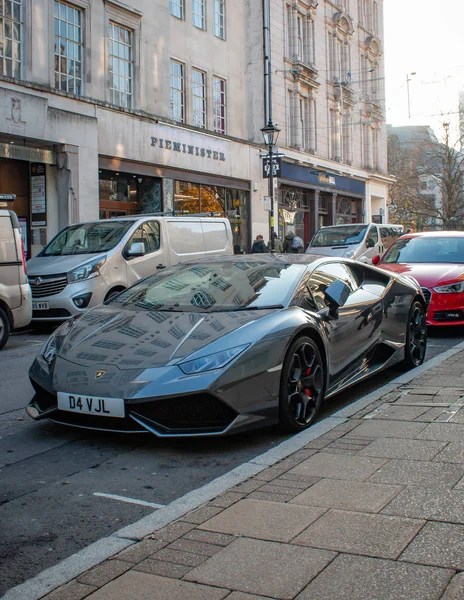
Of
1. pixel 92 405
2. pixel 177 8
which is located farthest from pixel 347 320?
pixel 177 8

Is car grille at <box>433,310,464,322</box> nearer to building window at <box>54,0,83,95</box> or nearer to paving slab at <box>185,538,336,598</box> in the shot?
paving slab at <box>185,538,336,598</box>

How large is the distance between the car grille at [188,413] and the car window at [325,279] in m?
1.52

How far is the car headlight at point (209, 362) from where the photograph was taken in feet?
15.2

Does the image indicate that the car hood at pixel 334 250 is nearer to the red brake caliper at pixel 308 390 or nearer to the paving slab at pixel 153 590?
the red brake caliper at pixel 308 390

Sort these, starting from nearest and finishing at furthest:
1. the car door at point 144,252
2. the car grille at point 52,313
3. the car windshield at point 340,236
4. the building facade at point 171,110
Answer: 1. the car grille at point 52,313
2. the car door at point 144,252
3. the building facade at point 171,110
4. the car windshield at point 340,236

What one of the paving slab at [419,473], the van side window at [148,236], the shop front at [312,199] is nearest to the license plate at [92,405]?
the paving slab at [419,473]

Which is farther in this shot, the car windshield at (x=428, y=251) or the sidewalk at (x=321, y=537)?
the car windshield at (x=428, y=251)

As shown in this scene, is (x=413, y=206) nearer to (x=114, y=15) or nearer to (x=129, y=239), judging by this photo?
(x=114, y=15)

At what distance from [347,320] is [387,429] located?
127cm

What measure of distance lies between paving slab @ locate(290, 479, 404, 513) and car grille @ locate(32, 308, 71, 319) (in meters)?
9.03

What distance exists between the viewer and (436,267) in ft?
34.6

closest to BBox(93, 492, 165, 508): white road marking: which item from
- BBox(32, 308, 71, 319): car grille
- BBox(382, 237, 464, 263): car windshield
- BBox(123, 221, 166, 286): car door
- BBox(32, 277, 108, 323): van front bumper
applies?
BBox(382, 237, 464, 263): car windshield

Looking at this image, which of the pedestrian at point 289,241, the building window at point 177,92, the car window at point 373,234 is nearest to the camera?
the car window at point 373,234

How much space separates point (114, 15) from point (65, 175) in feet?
18.3
